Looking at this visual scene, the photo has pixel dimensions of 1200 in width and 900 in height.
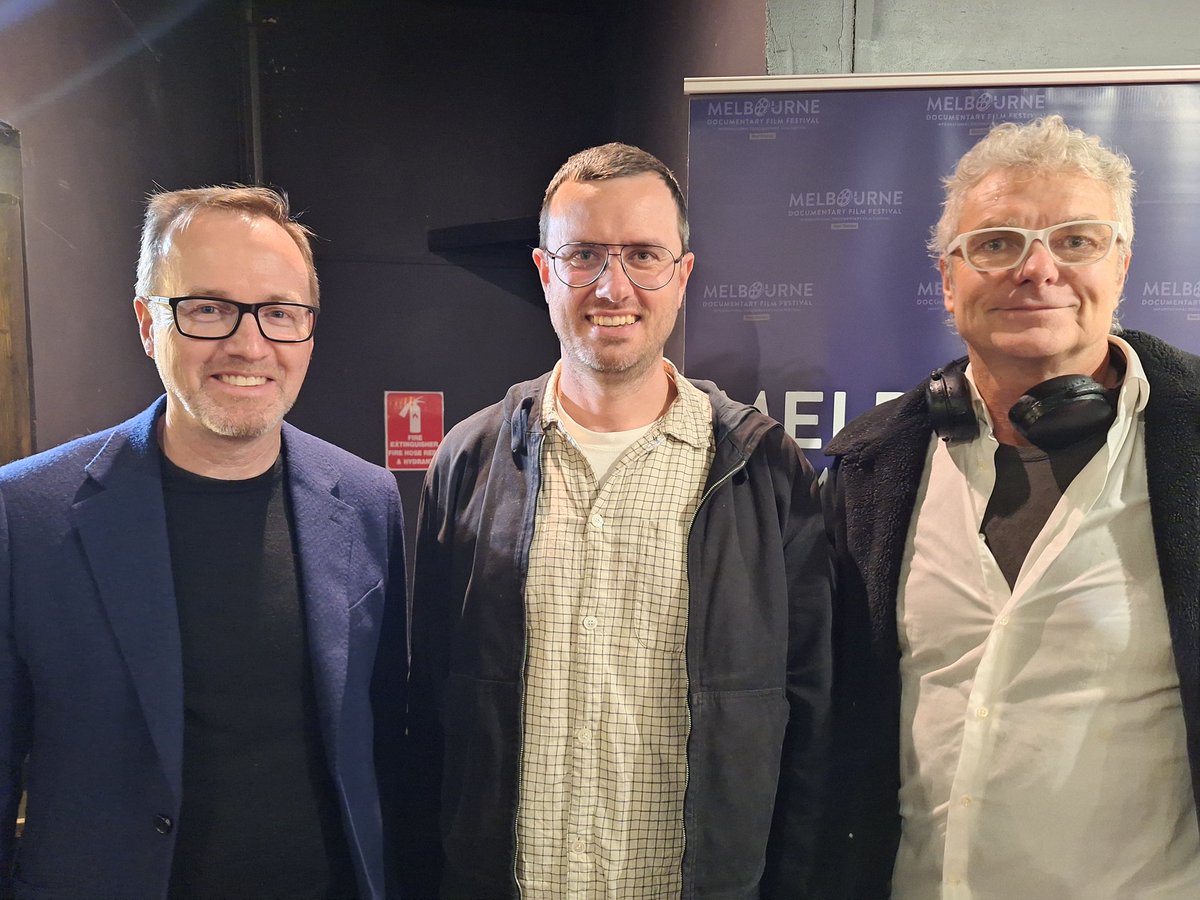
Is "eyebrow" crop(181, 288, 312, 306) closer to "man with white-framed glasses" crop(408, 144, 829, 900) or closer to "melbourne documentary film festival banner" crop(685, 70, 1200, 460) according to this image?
"man with white-framed glasses" crop(408, 144, 829, 900)

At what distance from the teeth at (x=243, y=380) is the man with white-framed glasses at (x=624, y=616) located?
18.2 inches

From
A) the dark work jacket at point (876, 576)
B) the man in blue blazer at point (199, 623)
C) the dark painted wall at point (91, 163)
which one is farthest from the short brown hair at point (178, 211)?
the dark work jacket at point (876, 576)

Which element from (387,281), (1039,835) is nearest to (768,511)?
(1039,835)

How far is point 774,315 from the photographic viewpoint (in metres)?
2.52

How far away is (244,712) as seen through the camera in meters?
1.40

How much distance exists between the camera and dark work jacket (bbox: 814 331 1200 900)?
1.37 m

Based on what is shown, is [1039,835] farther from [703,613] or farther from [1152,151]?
[1152,151]

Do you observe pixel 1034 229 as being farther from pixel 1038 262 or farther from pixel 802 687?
pixel 802 687

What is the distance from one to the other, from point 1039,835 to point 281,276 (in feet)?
6.03

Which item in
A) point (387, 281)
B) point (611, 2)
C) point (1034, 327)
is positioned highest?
point (611, 2)

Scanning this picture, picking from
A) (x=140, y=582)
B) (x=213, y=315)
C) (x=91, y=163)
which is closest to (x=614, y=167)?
(x=213, y=315)

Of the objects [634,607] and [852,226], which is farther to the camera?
[852,226]

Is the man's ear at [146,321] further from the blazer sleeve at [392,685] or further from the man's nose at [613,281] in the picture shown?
the man's nose at [613,281]

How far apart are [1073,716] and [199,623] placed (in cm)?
168
